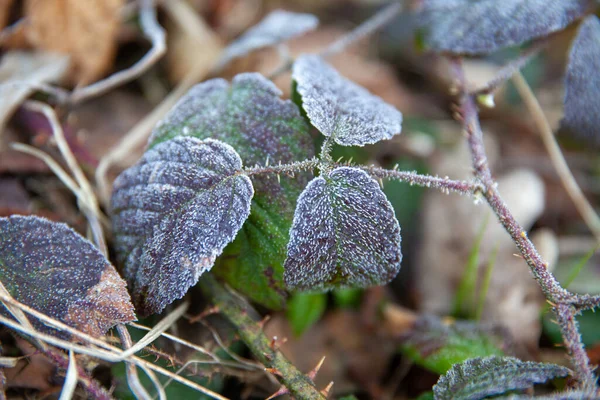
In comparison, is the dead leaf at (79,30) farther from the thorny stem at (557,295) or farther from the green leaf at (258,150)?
the thorny stem at (557,295)

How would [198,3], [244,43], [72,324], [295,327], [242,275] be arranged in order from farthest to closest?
1. [198,3]
2. [244,43]
3. [295,327]
4. [242,275]
5. [72,324]

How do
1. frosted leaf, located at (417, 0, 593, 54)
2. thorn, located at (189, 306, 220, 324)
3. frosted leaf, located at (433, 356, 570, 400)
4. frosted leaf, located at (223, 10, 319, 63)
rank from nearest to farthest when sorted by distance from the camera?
frosted leaf, located at (433, 356, 570, 400)
thorn, located at (189, 306, 220, 324)
frosted leaf, located at (417, 0, 593, 54)
frosted leaf, located at (223, 10, 319, 63)

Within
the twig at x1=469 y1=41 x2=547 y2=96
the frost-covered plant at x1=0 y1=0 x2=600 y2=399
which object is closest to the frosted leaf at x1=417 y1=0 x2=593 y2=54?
the twig at x1=469 y1=41 x2=547 y2=96

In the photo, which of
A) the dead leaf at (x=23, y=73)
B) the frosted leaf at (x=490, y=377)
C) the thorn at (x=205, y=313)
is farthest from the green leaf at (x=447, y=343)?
the dead leaf at (x=23, y=73)

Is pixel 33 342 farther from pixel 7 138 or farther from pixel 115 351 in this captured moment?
pixel 7 138

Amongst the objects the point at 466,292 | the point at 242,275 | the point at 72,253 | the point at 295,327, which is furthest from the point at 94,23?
the point at 466,292

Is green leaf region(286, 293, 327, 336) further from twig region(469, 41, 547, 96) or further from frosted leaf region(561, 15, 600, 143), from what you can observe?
frosted leaf region(561, 15, 600, 143)

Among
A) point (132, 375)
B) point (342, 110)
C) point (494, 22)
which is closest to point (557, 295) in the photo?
point (342, 110)
